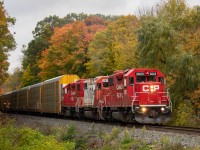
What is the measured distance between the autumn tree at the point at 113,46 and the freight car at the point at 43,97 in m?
8.62

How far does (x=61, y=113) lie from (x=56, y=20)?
7625 cm

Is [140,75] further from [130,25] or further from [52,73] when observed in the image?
[52,73]

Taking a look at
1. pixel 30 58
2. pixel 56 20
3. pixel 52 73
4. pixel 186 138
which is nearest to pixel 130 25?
pixel 52 73

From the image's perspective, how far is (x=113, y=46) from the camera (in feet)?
170

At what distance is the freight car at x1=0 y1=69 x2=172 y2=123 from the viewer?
79.1ft

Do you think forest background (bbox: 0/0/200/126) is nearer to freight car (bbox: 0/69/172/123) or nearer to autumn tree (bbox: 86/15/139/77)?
autumn tree (bbox: 86/15/139/77)

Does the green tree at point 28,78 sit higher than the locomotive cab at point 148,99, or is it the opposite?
the green tree at point 28,78

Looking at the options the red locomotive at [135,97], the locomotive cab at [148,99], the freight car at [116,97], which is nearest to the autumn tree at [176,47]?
the freight car at [116,97]

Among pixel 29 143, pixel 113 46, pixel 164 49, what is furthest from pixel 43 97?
pixel 29 143

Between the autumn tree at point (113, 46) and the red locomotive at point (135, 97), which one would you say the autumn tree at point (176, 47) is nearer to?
the red locomotive at point (135, 97)

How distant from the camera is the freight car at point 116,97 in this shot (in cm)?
2411

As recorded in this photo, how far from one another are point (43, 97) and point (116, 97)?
20.5 metres

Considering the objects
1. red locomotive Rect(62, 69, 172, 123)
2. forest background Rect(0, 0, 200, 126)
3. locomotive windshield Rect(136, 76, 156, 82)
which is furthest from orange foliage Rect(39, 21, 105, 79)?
locomotive windshield Rect(136, 76, 156, 82)

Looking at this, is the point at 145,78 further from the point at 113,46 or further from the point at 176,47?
the point at 113,46
